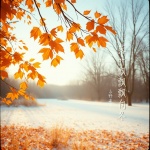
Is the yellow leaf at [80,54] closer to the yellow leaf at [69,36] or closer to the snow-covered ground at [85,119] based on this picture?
the yellow leaf at [69,36]

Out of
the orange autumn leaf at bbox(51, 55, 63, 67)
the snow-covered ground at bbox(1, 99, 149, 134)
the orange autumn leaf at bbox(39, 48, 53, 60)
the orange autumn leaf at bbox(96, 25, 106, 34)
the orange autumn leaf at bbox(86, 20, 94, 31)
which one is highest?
the orange autumn leaf at bbox(86, 20, 94, 31)

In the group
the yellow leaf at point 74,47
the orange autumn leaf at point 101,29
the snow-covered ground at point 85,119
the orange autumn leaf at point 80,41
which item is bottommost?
the snow-covered ground at point 85,119

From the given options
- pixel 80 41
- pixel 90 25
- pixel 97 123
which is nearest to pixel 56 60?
pixel 80 41

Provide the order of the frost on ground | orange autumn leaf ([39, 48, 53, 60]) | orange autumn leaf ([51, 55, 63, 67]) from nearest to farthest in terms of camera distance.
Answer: orange autumn leaf ([39, 48, 53, 60]), orange autumn leaf ([51, 55, 63, 67]), the frost on ground

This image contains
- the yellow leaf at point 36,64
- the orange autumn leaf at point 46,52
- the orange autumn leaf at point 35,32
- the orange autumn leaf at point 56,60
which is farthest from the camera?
the yellow leaf at point 36,64

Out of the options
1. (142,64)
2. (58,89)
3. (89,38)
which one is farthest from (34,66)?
(58,89)

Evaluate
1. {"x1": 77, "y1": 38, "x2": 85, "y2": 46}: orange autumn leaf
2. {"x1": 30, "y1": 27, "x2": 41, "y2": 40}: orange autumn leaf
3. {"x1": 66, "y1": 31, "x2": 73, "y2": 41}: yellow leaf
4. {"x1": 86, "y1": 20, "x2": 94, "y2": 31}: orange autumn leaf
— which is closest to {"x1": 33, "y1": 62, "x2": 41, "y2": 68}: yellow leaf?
{"x1": 30, "y1": 27, "x2": 41, "y2": 40}: orange autumn leaf

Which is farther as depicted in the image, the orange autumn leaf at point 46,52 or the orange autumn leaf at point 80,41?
the orange autumn leaf at point 80,41

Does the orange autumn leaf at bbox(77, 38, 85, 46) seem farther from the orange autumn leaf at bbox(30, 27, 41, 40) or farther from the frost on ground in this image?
the frost on ground

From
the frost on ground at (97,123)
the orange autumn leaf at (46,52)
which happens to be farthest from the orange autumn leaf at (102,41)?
the frost on ground at (97,123)

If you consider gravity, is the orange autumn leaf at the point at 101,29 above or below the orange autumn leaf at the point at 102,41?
above

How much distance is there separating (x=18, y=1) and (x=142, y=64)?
25548mm

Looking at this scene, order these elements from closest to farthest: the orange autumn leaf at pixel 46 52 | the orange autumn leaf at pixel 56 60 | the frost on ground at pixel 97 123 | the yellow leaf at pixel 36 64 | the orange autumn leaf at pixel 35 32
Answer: the orange autumn leaf at pixel 46 52, the orange autumn leaf at pixel 56 60, the orange autumn leaf at pixel 35 32, the yellow leaf at pixel 36 64, the frost on ground at pixel 97 123

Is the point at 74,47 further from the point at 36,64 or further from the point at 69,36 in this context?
the point at 36,64
